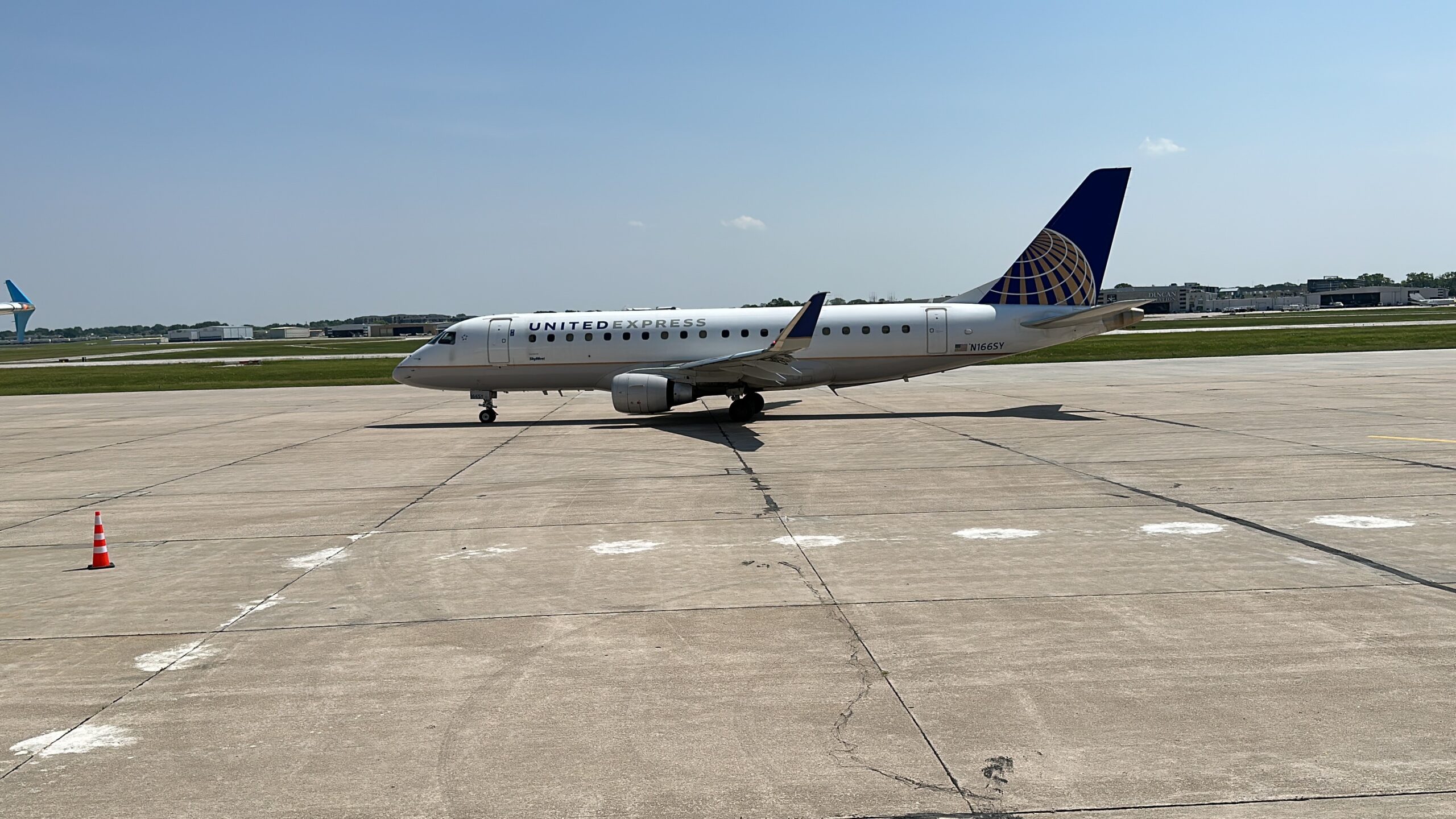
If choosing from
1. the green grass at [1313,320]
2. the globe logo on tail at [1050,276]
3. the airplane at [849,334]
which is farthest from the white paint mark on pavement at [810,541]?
the green grass at [1313,320]

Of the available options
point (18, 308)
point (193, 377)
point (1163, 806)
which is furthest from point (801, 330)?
point (18, 308)

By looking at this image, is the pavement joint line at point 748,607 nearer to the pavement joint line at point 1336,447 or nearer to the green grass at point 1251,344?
the pavement joint line at point 1336,447

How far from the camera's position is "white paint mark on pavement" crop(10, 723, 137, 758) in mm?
6609

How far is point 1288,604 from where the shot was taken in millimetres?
9070

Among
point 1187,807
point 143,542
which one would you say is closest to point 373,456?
point 143,542

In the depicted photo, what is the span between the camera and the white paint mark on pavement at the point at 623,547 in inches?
479

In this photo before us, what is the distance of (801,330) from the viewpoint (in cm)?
2581

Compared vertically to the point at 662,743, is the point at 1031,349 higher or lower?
higher

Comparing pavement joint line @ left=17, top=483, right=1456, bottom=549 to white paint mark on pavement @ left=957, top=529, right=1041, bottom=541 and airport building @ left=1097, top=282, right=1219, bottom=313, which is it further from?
airport building @ left=1097, top=282, right=1219, bottom=313

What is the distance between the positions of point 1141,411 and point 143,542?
2242cm

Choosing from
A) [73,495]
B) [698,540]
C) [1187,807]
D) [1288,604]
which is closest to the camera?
[1187,807]

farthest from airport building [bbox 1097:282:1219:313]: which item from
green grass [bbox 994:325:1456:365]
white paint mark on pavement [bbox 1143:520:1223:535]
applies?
white paint mark on pavement [bbox 1143:520:1223:535]

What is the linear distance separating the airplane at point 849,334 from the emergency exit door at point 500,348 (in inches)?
0.9

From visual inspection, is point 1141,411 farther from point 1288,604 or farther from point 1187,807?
point 1187,807
